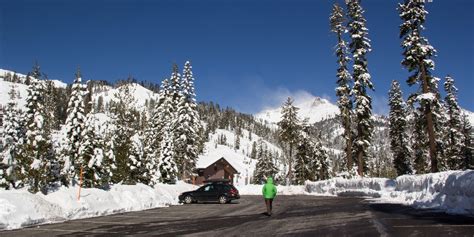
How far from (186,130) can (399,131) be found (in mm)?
27585

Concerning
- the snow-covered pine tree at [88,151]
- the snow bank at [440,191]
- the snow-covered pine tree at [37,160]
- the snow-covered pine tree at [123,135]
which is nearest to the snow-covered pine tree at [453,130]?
the snow bank at [440,191]

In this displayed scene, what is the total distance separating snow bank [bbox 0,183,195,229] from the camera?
15.8 m

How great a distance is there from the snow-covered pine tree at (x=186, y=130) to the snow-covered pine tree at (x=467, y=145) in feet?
110

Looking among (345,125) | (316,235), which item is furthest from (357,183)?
(316,235)

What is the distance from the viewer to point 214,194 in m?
31.3

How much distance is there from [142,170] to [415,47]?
22.9 m

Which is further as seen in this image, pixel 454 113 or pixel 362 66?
pixel 454 113

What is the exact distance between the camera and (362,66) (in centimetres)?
4069

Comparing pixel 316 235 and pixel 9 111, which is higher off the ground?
pixel 9 111

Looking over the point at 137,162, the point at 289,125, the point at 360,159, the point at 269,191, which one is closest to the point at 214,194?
the point at 137,162

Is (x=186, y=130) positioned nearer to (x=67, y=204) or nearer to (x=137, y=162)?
(x=137, y=162)

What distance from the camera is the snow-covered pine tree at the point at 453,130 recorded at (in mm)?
51594

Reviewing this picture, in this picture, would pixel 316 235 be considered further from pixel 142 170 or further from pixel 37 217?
pixel 142 170

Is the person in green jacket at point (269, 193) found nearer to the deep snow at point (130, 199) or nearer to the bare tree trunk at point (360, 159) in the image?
the deep snow at point (130, 199)
